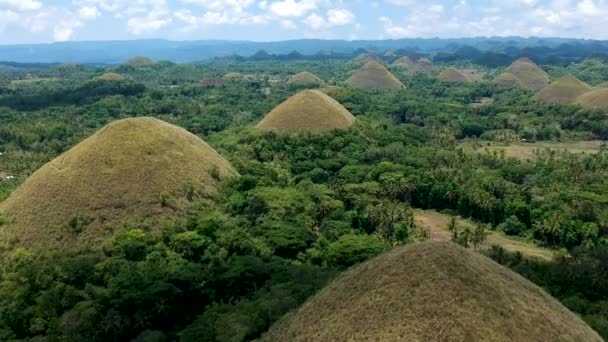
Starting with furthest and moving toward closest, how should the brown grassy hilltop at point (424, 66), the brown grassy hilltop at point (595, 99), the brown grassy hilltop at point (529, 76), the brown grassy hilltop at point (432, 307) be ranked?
the brown grassy hilltop at point (424, 66) → the brown grassy hilltop at point (529, 76) → the brown grassy hilltop at point (595, 99) → the brown grassy hilltop at point (432, 307)

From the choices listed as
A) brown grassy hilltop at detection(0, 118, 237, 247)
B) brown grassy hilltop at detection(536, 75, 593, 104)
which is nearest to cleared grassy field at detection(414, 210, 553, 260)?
brown grassy hilltop at detection(0, 118, 237, 247)

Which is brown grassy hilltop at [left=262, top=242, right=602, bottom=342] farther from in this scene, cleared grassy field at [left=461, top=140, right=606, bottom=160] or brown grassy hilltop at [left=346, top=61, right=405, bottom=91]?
brown grassy hilltop at [left=346, top=61, right=405, bottom=91]

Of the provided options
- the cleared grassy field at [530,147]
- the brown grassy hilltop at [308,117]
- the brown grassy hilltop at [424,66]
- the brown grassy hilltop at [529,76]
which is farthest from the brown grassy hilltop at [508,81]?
the brown grassy hilltop at [308,117]

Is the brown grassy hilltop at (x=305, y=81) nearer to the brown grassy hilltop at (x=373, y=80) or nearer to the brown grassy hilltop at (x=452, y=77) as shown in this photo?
the brown grassy hilltop at (x=373, y=80)

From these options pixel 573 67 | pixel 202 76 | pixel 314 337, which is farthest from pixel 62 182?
pixel 573 67

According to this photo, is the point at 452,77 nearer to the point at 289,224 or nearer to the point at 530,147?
the point at 530,147
